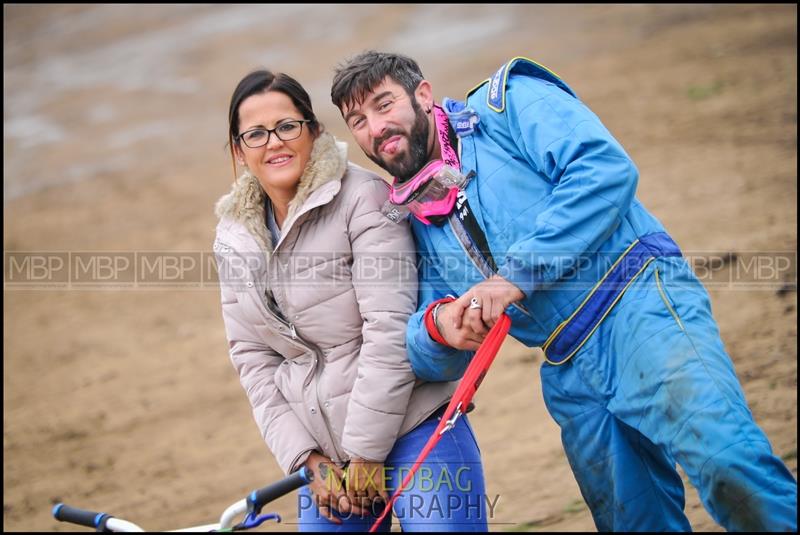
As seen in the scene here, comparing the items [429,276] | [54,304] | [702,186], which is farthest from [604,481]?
[54,304]

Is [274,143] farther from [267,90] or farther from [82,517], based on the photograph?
[82,517]

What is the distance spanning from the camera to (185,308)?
838 centimetres

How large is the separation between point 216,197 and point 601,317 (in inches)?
314

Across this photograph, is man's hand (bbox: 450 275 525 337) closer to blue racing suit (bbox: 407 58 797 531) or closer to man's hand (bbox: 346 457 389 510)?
blue racing suit (bbox: 407 58 797 531)

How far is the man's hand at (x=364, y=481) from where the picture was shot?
116 inches

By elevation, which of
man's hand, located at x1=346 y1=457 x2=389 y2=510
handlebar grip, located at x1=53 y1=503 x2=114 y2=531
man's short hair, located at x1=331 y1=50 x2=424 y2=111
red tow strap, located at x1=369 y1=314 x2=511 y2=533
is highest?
man's short hair, located at x1=331 y1=50 x2=424 y2=111

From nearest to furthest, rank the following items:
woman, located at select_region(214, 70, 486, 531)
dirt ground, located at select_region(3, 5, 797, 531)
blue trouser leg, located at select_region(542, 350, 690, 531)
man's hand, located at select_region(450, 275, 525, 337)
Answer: man's hand, located at select_region(450, 275, 525, 337), blue trouser leg, located at select_region(542, 350, 690, 531), woman, located at select_region(214, 70, 486, 531), dirt ground, located at select_region(3, 5, 797, 531)

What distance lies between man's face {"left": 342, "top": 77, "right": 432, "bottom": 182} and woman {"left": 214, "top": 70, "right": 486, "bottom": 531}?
0.52ft

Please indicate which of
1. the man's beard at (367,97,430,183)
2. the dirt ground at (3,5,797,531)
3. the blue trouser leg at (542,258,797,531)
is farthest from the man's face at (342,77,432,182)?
the dirt ground at (3,5,797,531)

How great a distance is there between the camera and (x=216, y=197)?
406 inches

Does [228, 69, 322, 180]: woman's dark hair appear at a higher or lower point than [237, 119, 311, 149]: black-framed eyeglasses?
higher

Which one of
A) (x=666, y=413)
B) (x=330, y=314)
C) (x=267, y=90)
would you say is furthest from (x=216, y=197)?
(x=666, y=413)

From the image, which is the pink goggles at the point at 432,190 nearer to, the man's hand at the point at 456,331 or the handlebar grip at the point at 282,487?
the man's hand at the point at 456,331

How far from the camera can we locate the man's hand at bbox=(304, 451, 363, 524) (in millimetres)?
3018
